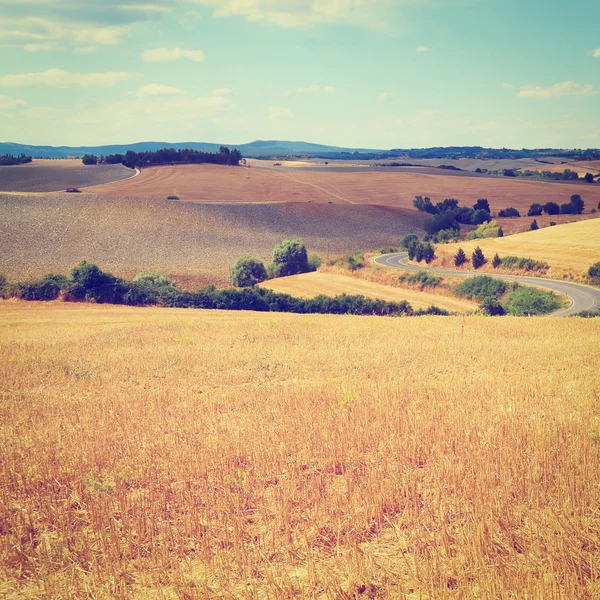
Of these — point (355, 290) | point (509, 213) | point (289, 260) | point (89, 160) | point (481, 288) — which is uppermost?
point (89, 160)

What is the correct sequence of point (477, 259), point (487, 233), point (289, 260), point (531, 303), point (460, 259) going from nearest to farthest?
1. point (531, 303)
2. point (477, 259)
3. point (460, 259)
4. point (289, 260)
5. point (487, 233)

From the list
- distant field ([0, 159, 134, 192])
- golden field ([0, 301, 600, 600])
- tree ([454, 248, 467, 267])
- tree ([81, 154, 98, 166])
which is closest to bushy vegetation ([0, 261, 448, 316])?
tree ([454, 248, 467, 267])

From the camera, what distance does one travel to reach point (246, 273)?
233 ft

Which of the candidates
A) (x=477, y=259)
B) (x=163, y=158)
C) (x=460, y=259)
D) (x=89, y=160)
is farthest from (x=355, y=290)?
(x=163, y=158)

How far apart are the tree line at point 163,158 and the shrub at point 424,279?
363 feet

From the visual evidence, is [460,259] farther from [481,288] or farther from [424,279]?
[481,288]

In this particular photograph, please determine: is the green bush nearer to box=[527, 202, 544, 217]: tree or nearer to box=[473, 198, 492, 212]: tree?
box=[527, 202, 544, 217]: tree

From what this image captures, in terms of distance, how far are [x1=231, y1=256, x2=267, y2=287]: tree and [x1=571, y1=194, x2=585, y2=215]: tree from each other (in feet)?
255

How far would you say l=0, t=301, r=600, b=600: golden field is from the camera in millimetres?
5562

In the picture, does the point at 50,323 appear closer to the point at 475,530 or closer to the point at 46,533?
the point at 46,533

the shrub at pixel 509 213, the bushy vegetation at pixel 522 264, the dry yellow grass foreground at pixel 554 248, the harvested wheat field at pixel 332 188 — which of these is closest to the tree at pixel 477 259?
the dry yellow grass foreground at pixel 554 248

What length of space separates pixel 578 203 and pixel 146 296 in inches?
3978

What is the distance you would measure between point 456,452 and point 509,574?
3213mm

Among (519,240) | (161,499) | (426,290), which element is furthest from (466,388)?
(519,240)
